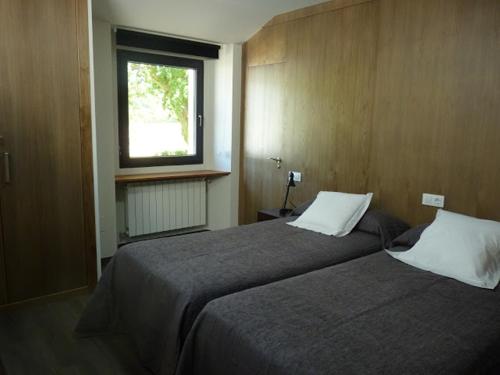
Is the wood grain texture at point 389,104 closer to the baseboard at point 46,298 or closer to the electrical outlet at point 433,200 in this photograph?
the electrical outlet at point 433,200

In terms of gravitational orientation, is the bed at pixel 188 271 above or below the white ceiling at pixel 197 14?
below

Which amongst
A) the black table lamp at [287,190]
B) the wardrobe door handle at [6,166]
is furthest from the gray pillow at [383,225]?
the wardrobe door handle at [6,166]

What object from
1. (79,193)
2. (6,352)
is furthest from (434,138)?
(6,352)

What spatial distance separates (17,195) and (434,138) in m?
2.97

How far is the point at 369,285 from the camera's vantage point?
2.02 metres

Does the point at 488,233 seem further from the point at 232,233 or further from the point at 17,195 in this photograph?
the point at 17,195

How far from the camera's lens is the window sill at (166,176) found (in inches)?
153

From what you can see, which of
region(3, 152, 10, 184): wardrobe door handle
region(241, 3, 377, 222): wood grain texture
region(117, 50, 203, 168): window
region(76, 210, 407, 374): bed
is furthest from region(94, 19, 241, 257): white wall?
region(76, 210, 407, 374): bed

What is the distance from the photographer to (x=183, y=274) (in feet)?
6.88

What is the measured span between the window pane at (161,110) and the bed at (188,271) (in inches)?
73.5

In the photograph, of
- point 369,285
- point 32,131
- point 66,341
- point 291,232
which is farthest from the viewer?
point 291,232

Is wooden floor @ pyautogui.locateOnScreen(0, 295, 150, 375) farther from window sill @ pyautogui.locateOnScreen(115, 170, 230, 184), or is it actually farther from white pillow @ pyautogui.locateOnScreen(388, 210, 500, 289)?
white pillow @ pyautogui.locateOnScreen(388, 210, 500, 289)

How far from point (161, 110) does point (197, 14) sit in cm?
110

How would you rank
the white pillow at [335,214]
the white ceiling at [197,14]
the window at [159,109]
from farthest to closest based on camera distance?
the window at [159,109], the white ceiling at [197,14], the white pillow at [335,214]
